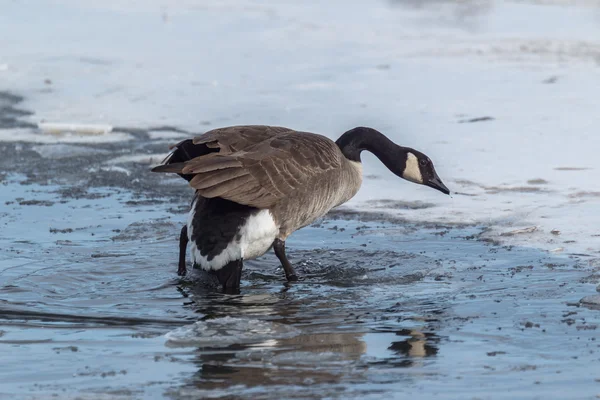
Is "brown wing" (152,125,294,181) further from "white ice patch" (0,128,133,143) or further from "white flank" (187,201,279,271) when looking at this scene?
"white ice patch" (0,128,133,143)

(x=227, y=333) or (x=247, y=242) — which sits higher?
(x=247, y=242)

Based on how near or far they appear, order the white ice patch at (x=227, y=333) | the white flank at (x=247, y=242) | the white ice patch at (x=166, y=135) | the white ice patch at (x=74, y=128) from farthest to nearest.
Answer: the white ice patch at (x=74, y=128) → the white ice patch at (x=166, y=135) → the white flank at (x=247, y=242) → the white ice patch at (x=227, y=333)

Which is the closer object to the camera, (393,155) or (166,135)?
(393,155)

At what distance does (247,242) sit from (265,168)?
429 millimetres

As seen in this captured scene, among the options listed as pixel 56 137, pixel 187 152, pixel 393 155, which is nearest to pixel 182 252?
pixel 187 152

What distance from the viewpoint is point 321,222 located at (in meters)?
7.16

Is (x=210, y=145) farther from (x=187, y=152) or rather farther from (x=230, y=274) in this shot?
(x=230, y=274)

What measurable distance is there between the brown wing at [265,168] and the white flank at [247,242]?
0.11 m

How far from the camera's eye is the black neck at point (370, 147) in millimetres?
6574

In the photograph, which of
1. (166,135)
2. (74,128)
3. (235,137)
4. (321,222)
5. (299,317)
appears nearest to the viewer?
(299,317)

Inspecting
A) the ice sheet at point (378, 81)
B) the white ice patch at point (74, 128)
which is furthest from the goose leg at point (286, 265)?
the white ice patch at point (74, 128)

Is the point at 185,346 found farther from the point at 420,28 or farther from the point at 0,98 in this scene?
the point at 420,28

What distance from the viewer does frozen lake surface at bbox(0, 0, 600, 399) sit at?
4.03 meters

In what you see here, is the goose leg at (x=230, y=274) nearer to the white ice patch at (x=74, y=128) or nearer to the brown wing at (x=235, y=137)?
the brown wing at (x=235, y=137)
